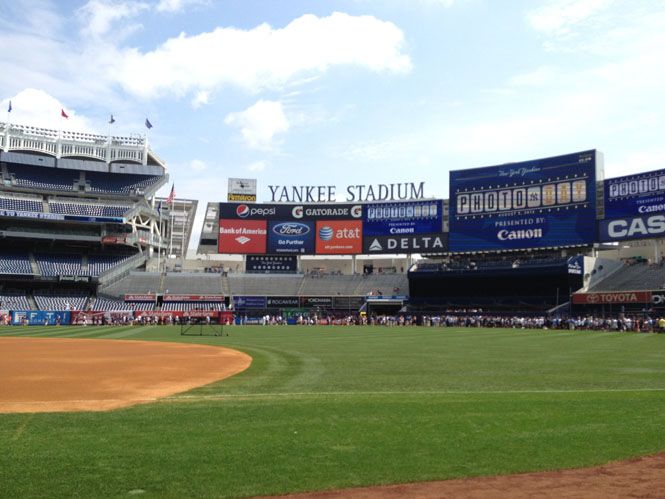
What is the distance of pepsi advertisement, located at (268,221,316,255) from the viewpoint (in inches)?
2827

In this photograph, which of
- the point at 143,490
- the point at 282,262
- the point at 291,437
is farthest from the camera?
the point at 282,262

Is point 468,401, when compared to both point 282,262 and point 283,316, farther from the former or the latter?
point 282,262

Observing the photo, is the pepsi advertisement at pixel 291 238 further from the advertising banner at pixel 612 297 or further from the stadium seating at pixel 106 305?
the advertising banner at pixel 612 297

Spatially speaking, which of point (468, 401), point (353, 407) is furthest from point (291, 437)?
point (468, 401)

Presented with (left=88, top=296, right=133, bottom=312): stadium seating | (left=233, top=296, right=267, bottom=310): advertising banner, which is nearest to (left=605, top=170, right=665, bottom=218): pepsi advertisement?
(left=233, top=296, right=267, bottom=310): advertising banner

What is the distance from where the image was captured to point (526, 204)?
5950 cm

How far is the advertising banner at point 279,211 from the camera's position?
7181 cm

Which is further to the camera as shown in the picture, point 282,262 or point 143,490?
point 282,262

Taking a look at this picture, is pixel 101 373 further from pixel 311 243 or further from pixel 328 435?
pixel 311 243

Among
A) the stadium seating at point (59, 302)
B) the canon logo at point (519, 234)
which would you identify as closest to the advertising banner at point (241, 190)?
the stadium seating at point (59, 302)

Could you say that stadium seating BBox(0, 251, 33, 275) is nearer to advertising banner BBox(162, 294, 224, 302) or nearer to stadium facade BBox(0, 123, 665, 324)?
stadium facade BBox(0, 123, 665, 324)

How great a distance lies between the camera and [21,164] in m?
70.9

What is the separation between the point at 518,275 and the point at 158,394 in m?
50.0

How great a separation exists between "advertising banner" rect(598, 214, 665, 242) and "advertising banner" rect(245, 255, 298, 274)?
3574 cm
